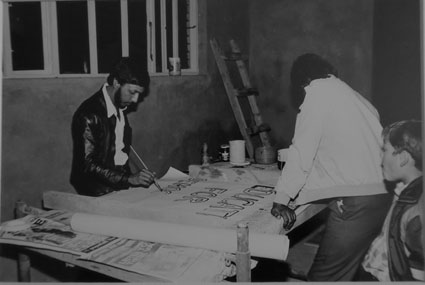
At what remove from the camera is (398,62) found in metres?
2.15

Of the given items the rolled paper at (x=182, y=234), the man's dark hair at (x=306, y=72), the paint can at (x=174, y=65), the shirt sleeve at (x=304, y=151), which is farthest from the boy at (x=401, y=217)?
the paint can at (x=174, y=65)

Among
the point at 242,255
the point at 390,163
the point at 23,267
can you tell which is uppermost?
the point at 390,163

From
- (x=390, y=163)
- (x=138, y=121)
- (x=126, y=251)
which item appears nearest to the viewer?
(x=126, y=251)

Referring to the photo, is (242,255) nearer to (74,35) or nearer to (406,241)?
(406,241)

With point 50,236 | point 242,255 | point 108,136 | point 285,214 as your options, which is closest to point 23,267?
point 50,236

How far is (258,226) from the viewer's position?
1867mm

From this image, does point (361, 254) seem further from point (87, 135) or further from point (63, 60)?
point (63, 60)

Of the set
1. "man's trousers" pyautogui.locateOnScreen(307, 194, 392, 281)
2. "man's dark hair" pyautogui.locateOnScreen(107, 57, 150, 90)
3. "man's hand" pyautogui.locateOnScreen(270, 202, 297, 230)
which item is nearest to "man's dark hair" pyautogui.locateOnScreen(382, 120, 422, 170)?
"man's trousers" pyautogui.locateOnScreen(307, 194, 392, 281)

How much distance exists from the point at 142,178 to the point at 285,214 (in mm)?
862

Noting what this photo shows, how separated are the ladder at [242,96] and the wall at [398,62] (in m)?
1.00

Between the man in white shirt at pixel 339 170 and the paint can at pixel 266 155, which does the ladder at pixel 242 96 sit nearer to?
the paint can at pixel 266 155

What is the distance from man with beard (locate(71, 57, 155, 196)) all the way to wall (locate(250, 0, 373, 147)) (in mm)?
1027

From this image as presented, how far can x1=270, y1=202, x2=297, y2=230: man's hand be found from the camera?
200cm

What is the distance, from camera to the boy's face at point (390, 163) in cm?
197
